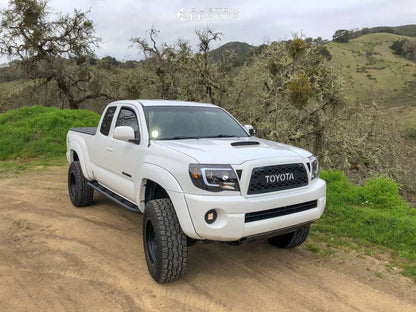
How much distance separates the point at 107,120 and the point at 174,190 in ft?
8.29

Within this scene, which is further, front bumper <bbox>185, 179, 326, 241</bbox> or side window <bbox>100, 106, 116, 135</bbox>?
side window <bbox>100, 106, 116, 135</bbox>

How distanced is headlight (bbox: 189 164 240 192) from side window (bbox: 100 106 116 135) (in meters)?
2.46

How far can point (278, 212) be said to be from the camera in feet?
10.5

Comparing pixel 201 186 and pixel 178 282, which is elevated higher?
pixel 201 186

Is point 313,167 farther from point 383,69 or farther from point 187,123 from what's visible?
point 383,69

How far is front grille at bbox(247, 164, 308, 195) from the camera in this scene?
3.10 m

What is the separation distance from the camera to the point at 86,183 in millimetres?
5805

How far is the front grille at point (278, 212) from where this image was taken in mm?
3047

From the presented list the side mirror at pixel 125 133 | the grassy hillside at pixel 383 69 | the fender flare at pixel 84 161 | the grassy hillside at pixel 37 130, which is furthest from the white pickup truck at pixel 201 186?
the grassy hillside at pixel 383 69

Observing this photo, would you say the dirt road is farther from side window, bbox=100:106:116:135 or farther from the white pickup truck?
side window, bbox=100:106:116:135

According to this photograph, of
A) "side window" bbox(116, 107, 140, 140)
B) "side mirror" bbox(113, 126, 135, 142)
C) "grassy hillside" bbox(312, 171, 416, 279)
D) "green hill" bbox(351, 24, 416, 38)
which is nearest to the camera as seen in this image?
"side mirror" bbox(113, 126, 135, 142)

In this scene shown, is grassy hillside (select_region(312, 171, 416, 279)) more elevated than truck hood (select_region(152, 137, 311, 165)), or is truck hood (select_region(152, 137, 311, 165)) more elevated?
truck hood (select_region(152, 137, 311, 165))

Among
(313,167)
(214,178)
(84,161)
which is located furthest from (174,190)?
(84,161)

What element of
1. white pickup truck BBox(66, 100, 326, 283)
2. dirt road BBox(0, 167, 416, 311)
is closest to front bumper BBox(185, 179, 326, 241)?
white pickup truck BBox(66, 100, 326, 283)
